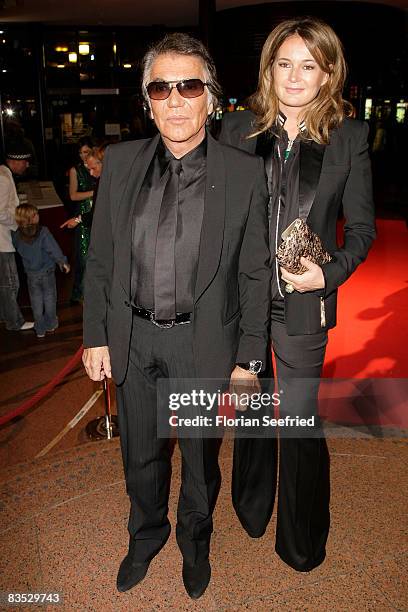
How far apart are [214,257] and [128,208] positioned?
35 centimetres

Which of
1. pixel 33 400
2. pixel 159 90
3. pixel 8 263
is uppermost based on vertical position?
pixel 159 90

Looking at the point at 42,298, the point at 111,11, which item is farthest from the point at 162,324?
the point at 111,11

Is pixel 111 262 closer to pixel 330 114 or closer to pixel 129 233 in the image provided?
pixel 129 233

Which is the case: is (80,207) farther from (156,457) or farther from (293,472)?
(293,472)

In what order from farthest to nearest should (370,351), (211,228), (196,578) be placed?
(370,351) < (196,578) < (211,228)

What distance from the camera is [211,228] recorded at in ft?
6.68

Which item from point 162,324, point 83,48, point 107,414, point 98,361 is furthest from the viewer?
point 83,48

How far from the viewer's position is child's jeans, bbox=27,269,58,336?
5.95 metres

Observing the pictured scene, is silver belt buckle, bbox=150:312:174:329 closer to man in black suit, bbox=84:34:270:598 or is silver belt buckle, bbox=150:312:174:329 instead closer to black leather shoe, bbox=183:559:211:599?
man in black suit, bbox=84:34:270:598

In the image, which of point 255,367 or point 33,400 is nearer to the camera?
point 255,367

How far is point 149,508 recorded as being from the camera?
2.48 metres

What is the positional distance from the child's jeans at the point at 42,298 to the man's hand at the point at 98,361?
3801 millimetres

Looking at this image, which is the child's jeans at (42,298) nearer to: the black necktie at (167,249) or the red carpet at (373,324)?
the red carpet at (373,324)

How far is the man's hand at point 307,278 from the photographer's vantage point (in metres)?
2.01
